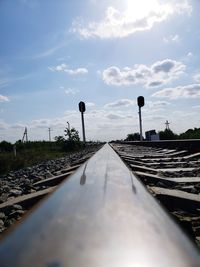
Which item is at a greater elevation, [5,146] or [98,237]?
[5,146]

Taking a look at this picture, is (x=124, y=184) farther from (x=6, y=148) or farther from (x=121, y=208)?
(x=6, y=148)

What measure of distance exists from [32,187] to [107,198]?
77.3 inches

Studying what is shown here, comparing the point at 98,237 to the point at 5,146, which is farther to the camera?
the point at 5,146

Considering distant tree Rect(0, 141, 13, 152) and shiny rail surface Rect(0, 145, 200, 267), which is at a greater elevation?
distant tree Rect(0, 141, 13, 152)

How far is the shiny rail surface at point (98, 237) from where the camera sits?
62 cm

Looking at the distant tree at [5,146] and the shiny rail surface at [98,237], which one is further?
the distant tree at [5,146]

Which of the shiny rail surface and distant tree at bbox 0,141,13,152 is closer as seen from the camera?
the shiny rail surface

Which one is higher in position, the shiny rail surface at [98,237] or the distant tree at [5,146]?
the distant tree at [5,146]

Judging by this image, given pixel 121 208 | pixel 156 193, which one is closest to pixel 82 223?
pixel 121 208

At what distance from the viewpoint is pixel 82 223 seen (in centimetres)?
87

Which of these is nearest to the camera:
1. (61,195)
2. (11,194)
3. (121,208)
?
(121,208)

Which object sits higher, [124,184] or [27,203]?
[124,184]

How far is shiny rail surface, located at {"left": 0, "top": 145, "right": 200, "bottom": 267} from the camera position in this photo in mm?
618

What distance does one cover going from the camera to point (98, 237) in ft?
2.45
